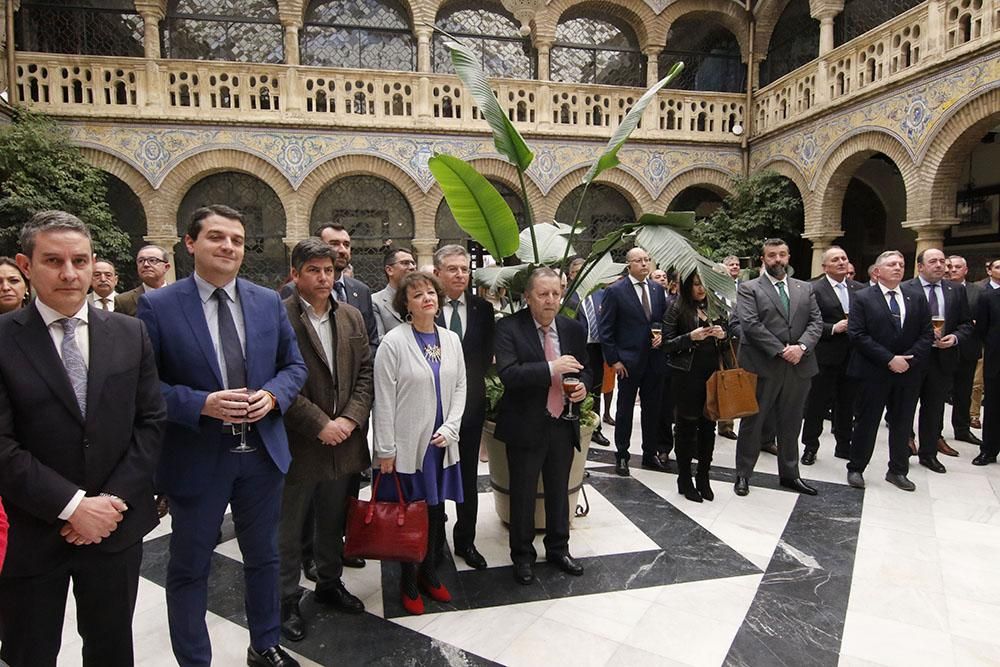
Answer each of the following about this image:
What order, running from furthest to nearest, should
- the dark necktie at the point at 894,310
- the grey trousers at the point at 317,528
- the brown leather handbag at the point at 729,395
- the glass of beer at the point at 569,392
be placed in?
1. the dark necktie at the point at 894,310
2. the brown leather handbag at the point at 729,395
3. the glass of beer at the point at 569,392
4. the grey trousers at the point at 317,528

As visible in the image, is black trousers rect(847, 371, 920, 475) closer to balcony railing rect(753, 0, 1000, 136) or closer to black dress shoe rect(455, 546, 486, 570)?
black dress shoe rect(455, 546, 486, 570)

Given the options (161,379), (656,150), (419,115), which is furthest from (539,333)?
(656,150)

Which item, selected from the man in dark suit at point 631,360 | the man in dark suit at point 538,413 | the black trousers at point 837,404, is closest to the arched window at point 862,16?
the black trousers at point 837,404

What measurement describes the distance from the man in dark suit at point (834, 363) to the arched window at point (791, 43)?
847 centimetres

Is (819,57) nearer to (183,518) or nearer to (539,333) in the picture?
(539,333)

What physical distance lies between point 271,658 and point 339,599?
57cm

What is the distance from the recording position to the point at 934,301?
5.54m

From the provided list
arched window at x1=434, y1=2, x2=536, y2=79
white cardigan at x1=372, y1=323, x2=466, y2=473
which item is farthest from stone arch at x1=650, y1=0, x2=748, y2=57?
white cardigan at x1=372, y1=323, x2=466, y2=473

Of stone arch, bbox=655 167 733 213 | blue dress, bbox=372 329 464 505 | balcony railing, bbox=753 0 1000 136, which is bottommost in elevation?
blue dress, bbox=372 329 464 505

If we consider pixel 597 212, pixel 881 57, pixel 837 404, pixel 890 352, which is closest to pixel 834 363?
pixel 837 404

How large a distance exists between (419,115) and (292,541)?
1056cm

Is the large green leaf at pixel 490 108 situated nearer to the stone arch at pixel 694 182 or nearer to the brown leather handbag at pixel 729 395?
the brown leather handbag at pixel 729 395

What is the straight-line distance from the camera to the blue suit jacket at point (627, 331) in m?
5.20

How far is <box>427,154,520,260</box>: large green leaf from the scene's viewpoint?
354 centimetres
